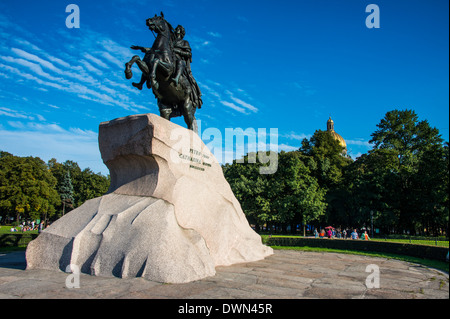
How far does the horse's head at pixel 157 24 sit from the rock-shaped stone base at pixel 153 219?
12.0ft

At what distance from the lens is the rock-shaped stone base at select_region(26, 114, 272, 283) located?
6902 millimetres

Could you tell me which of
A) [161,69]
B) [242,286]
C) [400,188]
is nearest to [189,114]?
[161,69]

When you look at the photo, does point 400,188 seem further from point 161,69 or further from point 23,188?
point 23,188

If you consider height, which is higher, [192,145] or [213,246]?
[192,145]

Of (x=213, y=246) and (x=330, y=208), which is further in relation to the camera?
(x=330, y=208)

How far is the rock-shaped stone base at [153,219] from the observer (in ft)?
22.6

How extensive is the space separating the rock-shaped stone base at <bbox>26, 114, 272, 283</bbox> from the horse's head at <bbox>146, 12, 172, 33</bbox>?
12.0ft

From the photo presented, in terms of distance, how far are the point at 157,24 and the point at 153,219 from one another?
668 centimetres

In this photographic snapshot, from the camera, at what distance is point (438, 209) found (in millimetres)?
28469

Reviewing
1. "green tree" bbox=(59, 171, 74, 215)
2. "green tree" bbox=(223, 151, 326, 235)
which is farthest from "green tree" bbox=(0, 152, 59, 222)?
"green tree" bbox=(223, 151, 326, 235)

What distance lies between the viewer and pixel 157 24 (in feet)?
34.6
